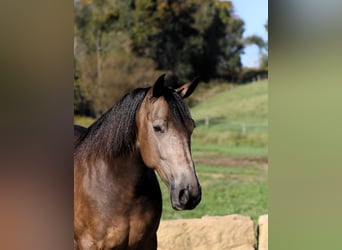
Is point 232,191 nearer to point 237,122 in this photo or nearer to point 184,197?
point 237,122

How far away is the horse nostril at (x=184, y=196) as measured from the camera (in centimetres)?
117

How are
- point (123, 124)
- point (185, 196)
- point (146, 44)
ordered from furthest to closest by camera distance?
point (146, 44)
point (123, 124)
point (185, 196)

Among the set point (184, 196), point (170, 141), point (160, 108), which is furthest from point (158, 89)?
point (184, 196)

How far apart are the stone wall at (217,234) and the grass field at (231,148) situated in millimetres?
35

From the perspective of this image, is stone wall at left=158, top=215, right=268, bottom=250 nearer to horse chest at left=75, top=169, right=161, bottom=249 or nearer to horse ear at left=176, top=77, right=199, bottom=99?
horse chest at left=75, top=169, right=161, bottom=249

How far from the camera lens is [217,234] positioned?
5.22ft

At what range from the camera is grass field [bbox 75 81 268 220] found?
151 cm

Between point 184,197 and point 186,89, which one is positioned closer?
point 184,197

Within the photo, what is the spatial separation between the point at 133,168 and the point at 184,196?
0.66ft

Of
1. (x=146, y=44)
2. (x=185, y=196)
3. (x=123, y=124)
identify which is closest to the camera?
A: (x=185, y=196)

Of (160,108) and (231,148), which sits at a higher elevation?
(160,108)

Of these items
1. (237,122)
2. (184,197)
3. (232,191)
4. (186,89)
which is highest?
(186,89)
